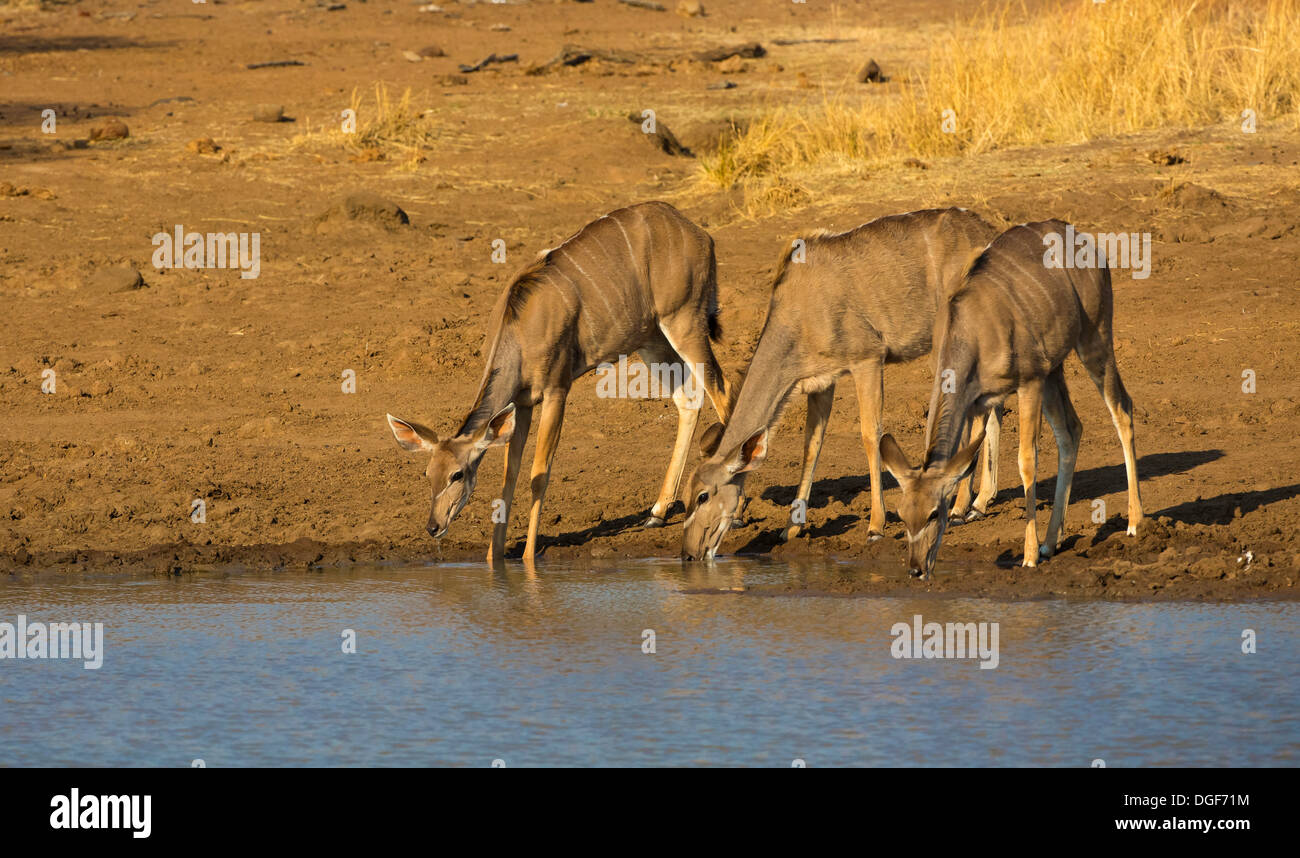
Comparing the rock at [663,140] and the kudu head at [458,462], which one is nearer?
the kudu head at [458,462]

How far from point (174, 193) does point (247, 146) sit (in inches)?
78.7

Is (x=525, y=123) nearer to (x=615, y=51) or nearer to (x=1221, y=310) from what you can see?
(x=615, y=51)

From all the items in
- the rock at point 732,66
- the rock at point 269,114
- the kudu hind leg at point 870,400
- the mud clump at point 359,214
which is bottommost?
the kudu hind leg at point 870,400

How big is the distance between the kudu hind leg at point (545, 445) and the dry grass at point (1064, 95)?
7.62 metres

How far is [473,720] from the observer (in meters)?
5.94

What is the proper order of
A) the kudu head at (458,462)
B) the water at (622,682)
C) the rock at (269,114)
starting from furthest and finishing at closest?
1. the rock at (269,114)
2. the kudu head at (458,462)
3. the water at (622,682)

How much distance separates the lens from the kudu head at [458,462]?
8539mm

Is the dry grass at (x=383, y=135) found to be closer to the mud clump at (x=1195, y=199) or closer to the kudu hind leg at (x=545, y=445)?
the mud clump at (x=1195, y=199)

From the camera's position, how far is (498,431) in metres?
8.61

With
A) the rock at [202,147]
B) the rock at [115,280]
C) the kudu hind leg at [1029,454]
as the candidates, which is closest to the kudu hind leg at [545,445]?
the kudu hind leg at [1029,454]

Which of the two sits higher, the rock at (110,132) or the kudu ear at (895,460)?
the rock at (110,132)

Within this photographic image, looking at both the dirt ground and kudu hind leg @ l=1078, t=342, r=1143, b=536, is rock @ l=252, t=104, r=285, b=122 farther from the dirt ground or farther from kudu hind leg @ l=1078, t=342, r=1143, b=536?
kudu hind leg @ l=1078, t=342, r=1143, b=536

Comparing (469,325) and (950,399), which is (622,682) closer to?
(950,399)

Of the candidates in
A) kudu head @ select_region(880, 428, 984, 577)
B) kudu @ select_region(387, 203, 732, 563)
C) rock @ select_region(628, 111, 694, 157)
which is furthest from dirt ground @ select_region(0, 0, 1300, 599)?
kudu @ select_region(387, 203, 732, 563)
